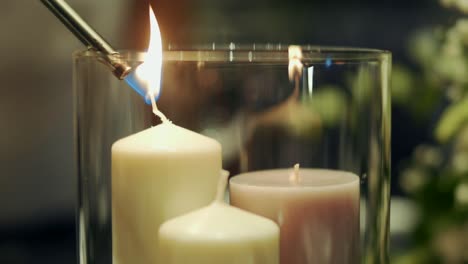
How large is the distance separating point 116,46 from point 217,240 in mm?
946

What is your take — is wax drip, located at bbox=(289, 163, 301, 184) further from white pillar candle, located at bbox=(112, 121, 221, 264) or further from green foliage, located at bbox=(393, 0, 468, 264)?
green foliage, located at bbox=(393, 0, 468, 264)

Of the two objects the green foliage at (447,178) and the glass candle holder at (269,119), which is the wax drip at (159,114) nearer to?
the glass candle holder at (269,119)

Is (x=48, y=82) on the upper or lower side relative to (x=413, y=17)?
lower

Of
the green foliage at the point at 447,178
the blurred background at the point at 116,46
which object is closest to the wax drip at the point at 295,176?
the green foliage at the point at 447,178

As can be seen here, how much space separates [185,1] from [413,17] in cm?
41

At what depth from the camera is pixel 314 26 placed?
135cm

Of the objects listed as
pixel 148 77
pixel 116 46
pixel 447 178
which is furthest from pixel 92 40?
pixel 116 46

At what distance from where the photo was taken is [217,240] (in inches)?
12.9

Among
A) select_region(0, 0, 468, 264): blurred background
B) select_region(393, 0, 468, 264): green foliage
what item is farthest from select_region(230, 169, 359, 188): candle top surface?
select_region(0, 0, 468, 264): blurred background

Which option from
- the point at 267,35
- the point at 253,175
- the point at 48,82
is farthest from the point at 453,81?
the point at 48,82

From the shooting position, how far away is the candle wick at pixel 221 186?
344 millimetres

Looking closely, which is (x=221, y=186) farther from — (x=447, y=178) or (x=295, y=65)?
(x=447, y=178)

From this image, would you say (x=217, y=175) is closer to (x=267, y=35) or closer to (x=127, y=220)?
(x=127, y=220)

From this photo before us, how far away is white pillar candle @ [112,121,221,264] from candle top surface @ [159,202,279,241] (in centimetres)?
2
